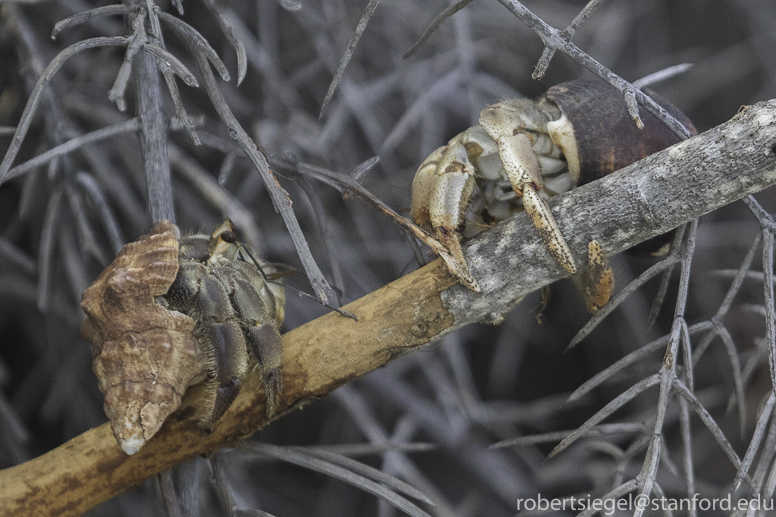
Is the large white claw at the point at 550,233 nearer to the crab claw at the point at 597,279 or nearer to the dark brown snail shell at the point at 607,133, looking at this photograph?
the crab claw at the point at 597,279

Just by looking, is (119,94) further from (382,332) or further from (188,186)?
(188,186)

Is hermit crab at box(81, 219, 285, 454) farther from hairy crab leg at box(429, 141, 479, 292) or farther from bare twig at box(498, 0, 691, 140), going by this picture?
bare twig at box(498, 0, 691, 140)

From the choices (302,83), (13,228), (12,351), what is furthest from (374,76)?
(12,351)

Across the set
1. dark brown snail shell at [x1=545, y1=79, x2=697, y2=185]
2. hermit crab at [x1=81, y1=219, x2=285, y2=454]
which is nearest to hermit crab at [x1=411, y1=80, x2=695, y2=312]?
dark brown snail shell at [x1=545, y1=79, x2=697, y2=185]

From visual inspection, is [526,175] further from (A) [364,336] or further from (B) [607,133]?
(A) [364,336]

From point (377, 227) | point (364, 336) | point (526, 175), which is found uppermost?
point (377, 227)

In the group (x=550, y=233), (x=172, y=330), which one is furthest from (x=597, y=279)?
(x=172, y=330)
